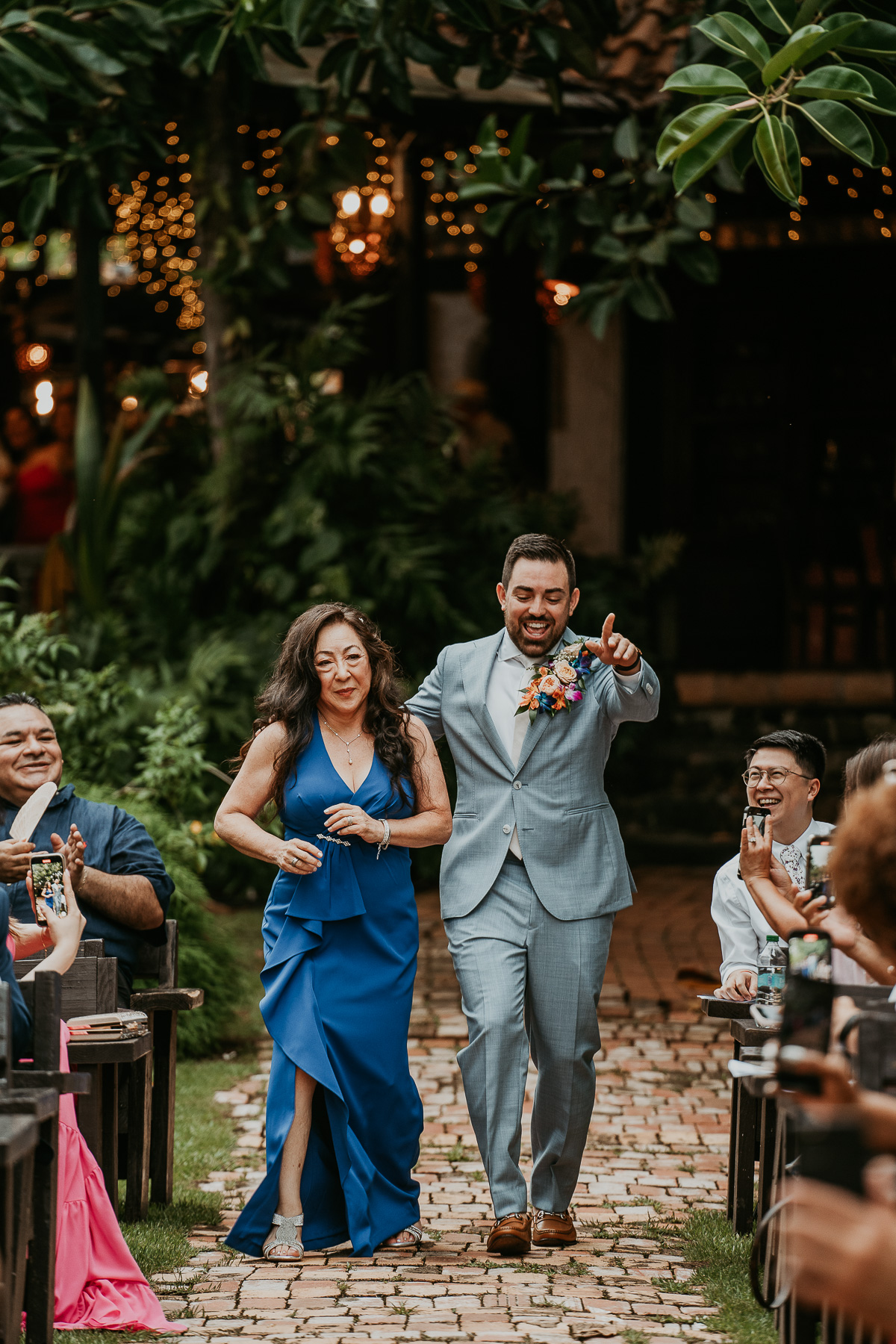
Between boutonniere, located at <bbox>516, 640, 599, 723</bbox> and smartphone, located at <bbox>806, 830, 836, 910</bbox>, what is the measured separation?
1368 millimetres

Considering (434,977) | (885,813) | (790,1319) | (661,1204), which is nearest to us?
(885,813)

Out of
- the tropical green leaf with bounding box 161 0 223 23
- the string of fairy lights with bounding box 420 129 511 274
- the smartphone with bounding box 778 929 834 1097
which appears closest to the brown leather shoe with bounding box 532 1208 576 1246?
the smartphone with bounding box 778 929 834 1097

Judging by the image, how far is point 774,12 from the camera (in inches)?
215

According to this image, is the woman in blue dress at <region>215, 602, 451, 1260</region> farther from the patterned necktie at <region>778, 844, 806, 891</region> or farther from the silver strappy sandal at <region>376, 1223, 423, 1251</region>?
the patterned necktie at <region>778, 844, 806, 891</region>

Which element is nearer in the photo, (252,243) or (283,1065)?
(283,1065)

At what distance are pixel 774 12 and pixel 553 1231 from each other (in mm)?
4001

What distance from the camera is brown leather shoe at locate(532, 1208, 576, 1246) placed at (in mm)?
4762

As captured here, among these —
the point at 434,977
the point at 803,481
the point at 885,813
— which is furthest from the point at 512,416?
the point at 885,813

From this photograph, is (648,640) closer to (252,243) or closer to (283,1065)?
(252,243)

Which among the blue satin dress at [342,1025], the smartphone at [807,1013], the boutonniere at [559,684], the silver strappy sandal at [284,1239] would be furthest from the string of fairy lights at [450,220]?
the smartphone at [807,1013]

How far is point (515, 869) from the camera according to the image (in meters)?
4.91

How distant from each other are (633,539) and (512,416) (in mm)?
1352

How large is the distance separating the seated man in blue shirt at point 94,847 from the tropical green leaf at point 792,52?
3.04 meters

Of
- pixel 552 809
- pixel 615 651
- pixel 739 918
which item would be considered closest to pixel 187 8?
pixel 615 651
